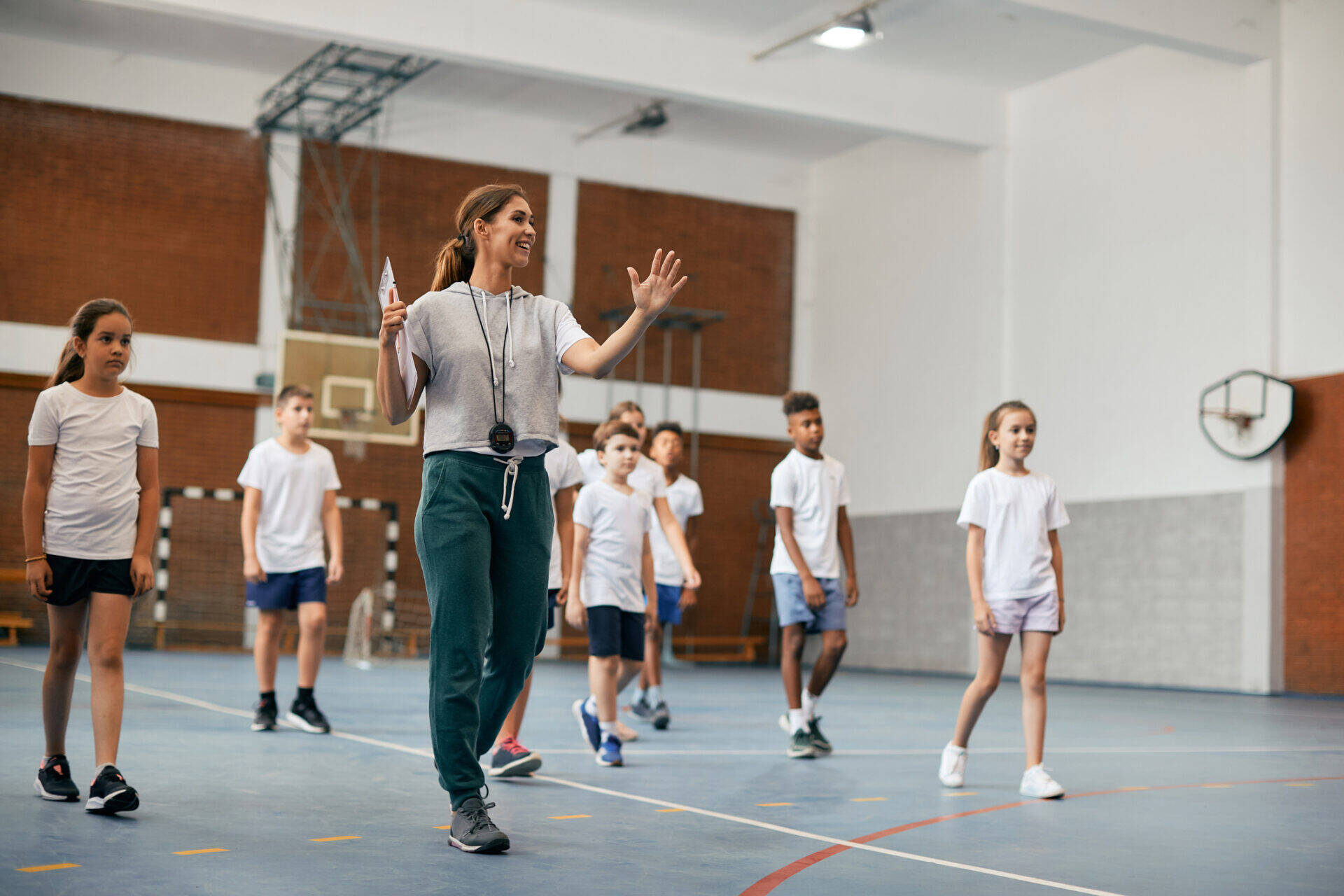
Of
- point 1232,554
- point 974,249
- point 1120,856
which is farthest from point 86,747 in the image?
point 974,249

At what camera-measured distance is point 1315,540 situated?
12695 millimetres

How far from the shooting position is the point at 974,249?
54.9ft

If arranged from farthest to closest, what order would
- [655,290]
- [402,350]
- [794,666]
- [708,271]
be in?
1. [708,271]
2. [794,666]
3. [402,350]
4. [655,290]

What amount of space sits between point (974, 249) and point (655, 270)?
46.1 feet

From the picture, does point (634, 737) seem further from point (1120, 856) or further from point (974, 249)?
point (974, 249)

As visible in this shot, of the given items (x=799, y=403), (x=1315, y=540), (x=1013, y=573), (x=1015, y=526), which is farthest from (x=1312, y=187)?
(x=1013, y=573)

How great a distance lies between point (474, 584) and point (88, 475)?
150cm

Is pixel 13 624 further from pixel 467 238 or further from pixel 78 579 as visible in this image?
pixel 467 238

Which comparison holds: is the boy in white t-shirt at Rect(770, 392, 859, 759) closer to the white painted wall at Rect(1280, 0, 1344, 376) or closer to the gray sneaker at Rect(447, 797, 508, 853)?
the gray sneaker at Rect(447, 797, 508, 853)

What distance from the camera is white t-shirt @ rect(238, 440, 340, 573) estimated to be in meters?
6.77

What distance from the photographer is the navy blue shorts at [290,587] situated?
6.75 meters

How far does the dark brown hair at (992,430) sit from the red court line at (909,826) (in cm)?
147

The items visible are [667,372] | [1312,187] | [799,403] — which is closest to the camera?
[799,403]

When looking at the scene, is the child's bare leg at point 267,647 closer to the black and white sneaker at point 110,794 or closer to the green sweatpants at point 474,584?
the black and white sneaker at point 110,794
